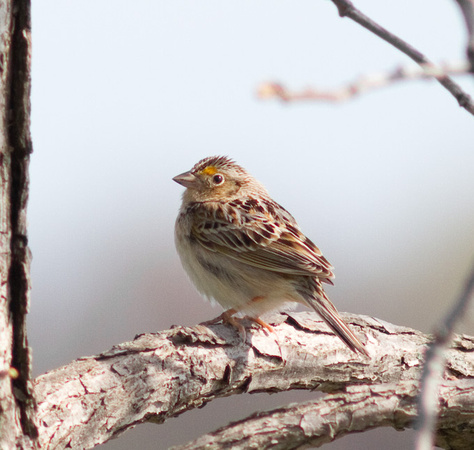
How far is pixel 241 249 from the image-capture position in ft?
19.9

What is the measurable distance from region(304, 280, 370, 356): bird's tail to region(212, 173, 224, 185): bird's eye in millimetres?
2034

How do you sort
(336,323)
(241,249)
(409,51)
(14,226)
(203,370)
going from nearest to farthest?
(409,51) < (14,226) < (203,370) < (336,323) < (241,249)

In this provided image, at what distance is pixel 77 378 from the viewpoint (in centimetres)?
324

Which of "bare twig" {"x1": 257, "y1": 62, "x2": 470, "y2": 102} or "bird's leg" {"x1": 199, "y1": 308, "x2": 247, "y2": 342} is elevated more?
"bare twig" {"x1": 257, "y1": 62, "x2": 470, "y2": 102}

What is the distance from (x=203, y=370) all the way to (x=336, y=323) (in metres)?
1.16

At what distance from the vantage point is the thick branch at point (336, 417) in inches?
120

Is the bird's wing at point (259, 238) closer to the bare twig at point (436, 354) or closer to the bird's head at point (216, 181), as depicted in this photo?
the bird's head at point (216, 181)

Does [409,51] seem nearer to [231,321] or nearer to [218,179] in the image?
[231,321]

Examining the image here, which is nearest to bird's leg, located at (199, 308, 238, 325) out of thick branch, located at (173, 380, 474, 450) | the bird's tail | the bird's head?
the bird's tail

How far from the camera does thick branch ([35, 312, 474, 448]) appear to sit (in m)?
3.17

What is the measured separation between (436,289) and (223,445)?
1343 cm

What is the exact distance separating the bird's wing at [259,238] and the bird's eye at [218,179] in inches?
13.3

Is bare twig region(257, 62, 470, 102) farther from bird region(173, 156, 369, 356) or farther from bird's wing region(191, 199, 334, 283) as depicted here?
bird's wing region(191, 199, 334, 283)

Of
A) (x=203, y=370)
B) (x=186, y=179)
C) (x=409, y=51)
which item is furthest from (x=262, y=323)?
(x=409, y=51)
